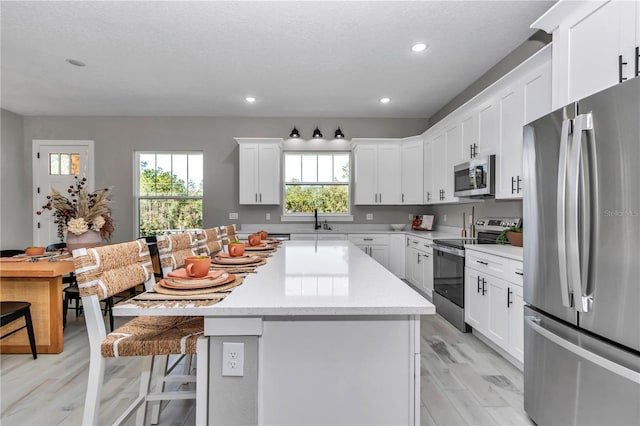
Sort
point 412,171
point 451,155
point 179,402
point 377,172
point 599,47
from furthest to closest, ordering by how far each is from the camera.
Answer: point 377,172 → point 412,171 → point 451,155 → point 179,402 → point 599,47

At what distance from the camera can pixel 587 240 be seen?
4.65 feet

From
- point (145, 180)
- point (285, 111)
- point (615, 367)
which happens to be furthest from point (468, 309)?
point (145, 180)

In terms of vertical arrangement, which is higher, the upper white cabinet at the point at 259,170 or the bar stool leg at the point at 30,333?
the upper white cabinet at the point at 259,170

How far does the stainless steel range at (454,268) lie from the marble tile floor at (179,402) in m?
0.47

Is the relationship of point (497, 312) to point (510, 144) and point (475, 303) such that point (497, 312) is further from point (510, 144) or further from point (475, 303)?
point (510, 144)

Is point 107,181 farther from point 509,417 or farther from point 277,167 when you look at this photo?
point 509,417

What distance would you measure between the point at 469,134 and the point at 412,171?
155cm

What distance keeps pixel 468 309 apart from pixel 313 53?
2931mm

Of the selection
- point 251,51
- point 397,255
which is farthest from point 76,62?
point 397,255

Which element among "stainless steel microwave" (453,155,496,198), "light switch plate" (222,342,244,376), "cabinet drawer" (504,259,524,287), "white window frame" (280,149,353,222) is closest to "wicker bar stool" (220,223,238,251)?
"light switch plate" (222,342,244,376)

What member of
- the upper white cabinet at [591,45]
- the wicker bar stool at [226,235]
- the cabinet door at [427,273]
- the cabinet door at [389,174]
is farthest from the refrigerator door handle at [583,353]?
the cabinet door at [389,174]

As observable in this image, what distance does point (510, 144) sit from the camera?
9.50 feet

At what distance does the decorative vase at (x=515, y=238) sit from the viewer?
9.31 ft

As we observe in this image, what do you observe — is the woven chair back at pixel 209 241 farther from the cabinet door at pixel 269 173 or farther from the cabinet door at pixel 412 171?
the cabinet door at pixel 412 171
